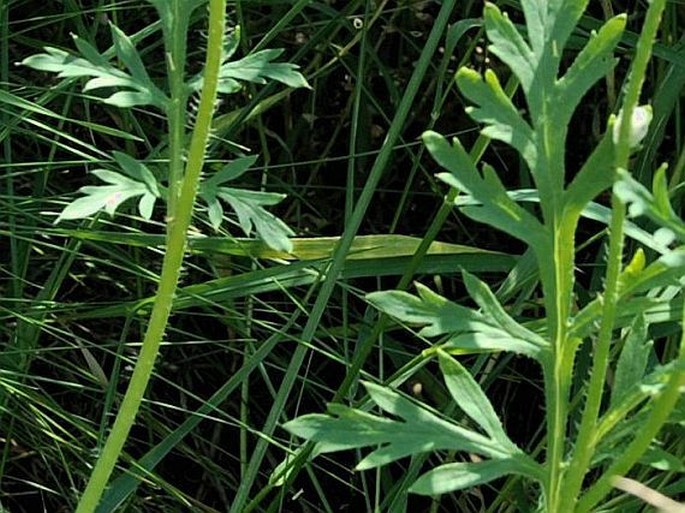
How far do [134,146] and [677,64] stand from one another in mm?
667

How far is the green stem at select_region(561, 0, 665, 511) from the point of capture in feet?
2.45

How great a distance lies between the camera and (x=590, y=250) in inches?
64.9

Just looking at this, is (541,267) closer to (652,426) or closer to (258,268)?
(652,426)

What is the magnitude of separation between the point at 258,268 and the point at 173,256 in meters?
0.50

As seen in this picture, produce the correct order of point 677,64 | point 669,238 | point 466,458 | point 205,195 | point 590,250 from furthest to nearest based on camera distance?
1. point 590,250
2. point 466,458
3. point 677,64
4. point 205,195
5. point 669,238

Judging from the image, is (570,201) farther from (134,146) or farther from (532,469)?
(134,146)

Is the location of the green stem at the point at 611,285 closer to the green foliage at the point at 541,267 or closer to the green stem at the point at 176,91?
the green foliage at the point at 541,267

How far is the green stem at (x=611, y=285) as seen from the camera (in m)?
0.75

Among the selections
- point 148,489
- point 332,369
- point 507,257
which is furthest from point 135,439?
point 507,257

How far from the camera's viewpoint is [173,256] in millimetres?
911

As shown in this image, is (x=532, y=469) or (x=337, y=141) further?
(x=337, y=141)

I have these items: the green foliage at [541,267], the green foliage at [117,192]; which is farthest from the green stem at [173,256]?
the green foliage at [541,267]

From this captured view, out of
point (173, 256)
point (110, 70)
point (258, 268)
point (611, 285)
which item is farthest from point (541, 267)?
point (258, 268)

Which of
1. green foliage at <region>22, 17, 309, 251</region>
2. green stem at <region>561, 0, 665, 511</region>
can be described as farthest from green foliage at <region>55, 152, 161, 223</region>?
green stem at <region>561, 0, 665, 511</region>
